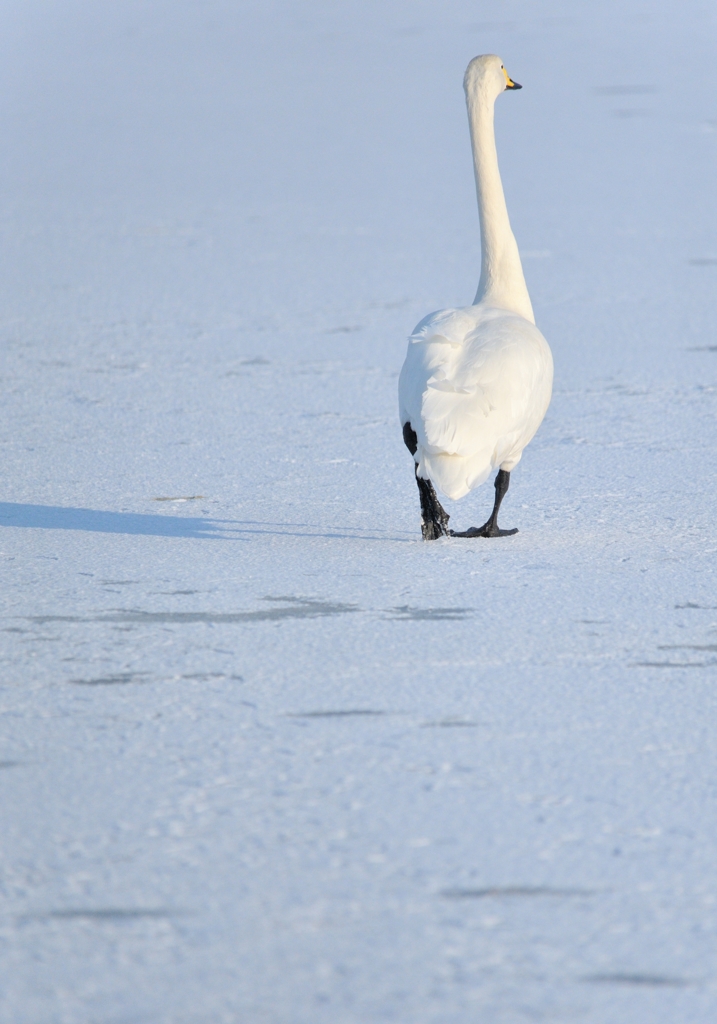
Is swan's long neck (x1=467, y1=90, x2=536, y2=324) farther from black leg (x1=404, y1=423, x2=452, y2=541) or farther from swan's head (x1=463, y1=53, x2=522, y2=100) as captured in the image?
black leg (x1=404, y1=423, x2=452, y2=541)

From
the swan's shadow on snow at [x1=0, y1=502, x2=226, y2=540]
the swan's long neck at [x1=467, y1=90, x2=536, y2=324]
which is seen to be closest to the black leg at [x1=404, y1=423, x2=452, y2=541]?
the swan's shadow on snow at [x1=0, y1=502, x2=226, y2=540]

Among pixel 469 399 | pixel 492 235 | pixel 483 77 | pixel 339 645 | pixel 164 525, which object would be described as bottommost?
pixel 164 525

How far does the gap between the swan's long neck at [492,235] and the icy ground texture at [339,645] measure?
636 mm

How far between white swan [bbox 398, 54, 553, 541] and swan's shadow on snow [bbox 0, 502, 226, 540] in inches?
26.6

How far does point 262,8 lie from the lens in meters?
22.3

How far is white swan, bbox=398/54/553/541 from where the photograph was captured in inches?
152

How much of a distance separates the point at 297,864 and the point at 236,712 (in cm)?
64

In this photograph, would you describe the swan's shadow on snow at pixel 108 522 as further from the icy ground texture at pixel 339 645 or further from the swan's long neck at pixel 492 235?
the swan's long neck at pixel 492 235

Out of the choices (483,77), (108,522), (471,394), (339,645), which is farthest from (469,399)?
(483,77)

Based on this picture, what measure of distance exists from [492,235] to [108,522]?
5.35 ft

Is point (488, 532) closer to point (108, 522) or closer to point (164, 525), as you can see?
point (164, 525)

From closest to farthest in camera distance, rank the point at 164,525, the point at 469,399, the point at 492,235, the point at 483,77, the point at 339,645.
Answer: the point at 339,645 < the point at 469,399 < the point at 164,525 < the point at 492,235 < the point at 483,77

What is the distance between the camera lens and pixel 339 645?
322 centimetres

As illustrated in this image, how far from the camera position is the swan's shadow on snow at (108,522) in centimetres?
421
